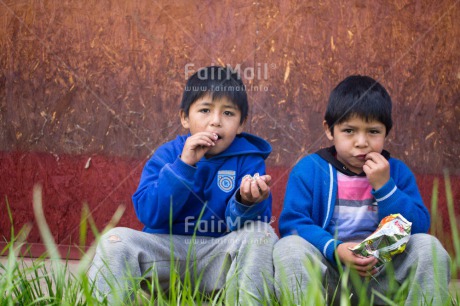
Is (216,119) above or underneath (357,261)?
above

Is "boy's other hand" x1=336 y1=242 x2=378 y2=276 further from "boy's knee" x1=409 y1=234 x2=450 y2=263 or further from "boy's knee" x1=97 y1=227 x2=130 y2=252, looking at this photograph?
"boy's knee" x1=97 y1=227 x2=130 y2=252

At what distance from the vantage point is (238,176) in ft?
8.52

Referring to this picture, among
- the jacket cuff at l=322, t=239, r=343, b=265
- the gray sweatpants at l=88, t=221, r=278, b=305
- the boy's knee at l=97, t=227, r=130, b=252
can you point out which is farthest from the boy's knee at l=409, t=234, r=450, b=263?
the boy's knee at l=97, t=227, r=130, b=252

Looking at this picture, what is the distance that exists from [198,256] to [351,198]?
608 mm

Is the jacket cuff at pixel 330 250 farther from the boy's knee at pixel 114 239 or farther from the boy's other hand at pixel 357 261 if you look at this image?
the boy's knee at pixel 114 239

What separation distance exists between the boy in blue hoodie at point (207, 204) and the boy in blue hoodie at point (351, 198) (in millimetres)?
122

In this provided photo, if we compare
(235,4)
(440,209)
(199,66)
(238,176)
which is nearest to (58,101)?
(199,66)

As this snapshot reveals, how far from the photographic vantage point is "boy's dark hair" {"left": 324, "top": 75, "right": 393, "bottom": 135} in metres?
2.52

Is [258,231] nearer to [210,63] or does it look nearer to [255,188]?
[255,188]

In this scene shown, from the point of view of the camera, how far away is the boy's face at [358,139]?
248cm

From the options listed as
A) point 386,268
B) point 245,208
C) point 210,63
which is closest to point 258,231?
point 245,208

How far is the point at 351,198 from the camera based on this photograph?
2.50 m

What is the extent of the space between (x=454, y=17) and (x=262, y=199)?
1.48m

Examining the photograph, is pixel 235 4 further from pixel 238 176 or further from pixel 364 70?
pixel 238 176
